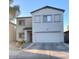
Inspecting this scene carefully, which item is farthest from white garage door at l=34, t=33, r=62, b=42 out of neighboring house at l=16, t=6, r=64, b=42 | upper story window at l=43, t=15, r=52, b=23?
upper story window at l=43, t=15, r=52, b=23

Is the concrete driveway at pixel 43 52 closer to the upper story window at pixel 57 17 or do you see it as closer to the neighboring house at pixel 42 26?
the neighboring house at pixel 42 26

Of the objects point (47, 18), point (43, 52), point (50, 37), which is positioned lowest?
point (43, 52)

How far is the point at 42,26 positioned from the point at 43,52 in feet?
1.23

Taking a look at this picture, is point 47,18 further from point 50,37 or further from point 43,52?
point 43,52

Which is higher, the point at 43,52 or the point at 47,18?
the point at 47,18

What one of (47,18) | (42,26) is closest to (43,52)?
(42,26)

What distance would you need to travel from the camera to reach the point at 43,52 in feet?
5.55

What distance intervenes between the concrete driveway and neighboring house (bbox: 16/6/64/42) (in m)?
0.08

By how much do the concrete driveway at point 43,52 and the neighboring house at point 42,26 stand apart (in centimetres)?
8

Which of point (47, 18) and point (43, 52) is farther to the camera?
point (47, 18)

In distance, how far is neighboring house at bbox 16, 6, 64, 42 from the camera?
5.73 feet

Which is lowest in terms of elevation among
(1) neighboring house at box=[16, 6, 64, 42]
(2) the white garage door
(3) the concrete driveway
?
(3) the concrete driveway

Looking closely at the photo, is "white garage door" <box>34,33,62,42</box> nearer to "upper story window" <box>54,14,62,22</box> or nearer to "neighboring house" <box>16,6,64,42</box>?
"neighboring house" <box>16,6,64,42</box>
